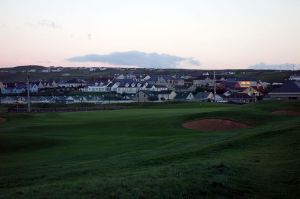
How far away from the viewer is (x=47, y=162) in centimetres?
2580

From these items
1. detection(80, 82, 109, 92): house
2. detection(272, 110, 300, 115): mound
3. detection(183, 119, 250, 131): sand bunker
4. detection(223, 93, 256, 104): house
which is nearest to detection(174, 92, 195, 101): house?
detection(223, 93, 256, 104): house

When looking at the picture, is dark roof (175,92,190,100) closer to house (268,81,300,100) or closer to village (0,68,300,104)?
village (0,68,300,104)

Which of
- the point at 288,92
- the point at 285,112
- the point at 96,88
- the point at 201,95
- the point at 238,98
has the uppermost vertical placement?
the point at 96,88

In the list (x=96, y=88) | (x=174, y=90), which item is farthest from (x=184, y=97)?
(x=96, y=88)

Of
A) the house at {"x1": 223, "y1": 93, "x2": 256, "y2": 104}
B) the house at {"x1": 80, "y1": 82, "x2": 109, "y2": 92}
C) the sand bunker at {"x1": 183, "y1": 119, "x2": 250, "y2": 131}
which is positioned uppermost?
the house at {"x1": 80, "y1": 82, "x2": 109, "y2": 92}

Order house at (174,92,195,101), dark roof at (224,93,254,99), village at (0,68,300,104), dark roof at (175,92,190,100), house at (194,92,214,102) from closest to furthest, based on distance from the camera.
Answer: village at (0,68,300,104) < dark roof at (224,93,254,99) < house at (194,92,214,102) < house at (174,92,195,101) < dark roof at (175,92,190,100)

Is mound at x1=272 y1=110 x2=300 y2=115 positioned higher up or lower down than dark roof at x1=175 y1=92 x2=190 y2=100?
higher up

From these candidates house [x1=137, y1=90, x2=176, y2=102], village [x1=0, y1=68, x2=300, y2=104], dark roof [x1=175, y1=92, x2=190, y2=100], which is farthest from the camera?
dark roof [x1=175, y1=92, x2=190, y2=100]

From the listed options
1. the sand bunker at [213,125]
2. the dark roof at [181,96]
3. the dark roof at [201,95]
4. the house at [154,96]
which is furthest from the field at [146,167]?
the dark roof at [181,96]

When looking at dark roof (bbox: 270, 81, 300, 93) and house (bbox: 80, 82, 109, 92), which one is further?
house (bbox: 80, 82, 109, 92)

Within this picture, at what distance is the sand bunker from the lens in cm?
4561

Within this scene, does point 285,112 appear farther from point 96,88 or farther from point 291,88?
point 96,88

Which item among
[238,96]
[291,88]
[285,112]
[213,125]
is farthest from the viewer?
[238,96]

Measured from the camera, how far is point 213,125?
46.6m
